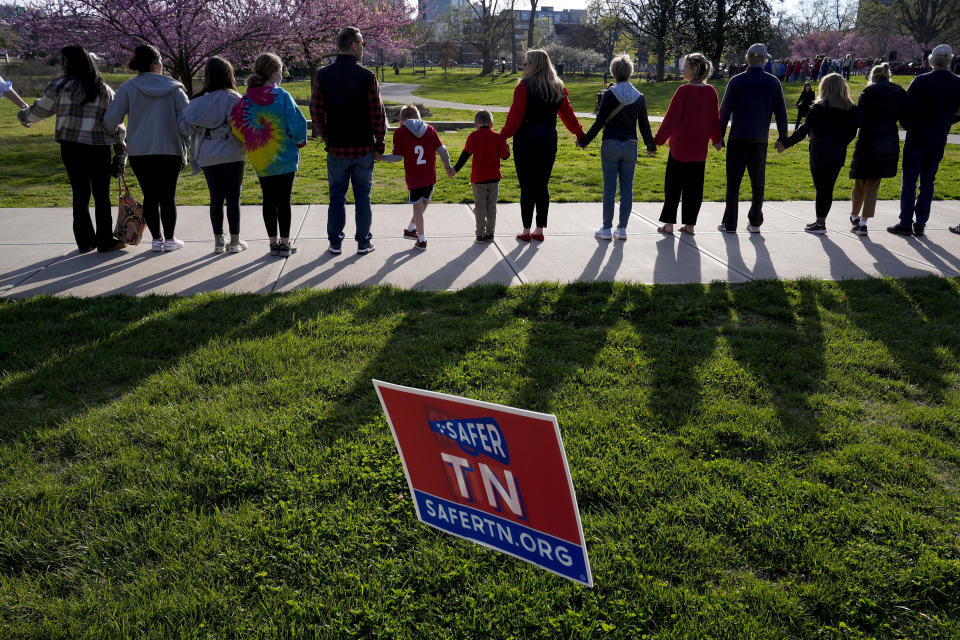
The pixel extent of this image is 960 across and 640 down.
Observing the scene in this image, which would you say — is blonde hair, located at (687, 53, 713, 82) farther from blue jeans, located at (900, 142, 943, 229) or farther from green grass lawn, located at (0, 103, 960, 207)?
green grass lawn, located at (0, 103, 960, 207)

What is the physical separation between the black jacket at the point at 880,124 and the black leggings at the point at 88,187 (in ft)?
26.3

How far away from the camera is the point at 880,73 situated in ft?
23.5

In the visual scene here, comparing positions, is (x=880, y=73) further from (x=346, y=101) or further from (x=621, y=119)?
(x=346, y=101)

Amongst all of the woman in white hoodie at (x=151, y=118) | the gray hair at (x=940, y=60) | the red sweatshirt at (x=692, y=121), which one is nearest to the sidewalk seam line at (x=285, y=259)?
the woman in white hoodie at (x=151, y=118)

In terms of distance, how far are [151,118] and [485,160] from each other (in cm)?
326

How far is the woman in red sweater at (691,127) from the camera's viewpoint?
698cm

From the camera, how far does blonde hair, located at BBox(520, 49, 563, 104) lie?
21.3 feet

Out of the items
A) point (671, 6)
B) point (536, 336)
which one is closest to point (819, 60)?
point (671, 6)

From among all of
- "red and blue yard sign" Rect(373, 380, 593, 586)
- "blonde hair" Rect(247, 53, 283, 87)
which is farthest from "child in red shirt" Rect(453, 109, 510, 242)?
"red and blue yard sign" Rect(373, 380, 593, 586)

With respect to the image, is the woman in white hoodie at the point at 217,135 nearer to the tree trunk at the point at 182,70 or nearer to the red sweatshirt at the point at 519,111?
the red sweatshirt at the point at 519,111

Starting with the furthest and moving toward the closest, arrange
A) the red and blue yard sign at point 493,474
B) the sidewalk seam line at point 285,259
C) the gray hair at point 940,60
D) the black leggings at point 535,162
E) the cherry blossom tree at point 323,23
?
the cherry blossom tree at point 323,23 < the gray hair at point 940,60 < the black leggings at point 535,162 < the sidewalk seam line at point 285,259 < the red and blue yard sign at point 493,474

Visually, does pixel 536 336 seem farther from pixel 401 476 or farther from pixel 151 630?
pixel 151 630

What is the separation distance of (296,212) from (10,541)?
6.55m

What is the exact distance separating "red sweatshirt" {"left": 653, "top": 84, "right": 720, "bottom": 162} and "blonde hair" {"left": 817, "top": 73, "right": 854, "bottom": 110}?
1.27 meters
